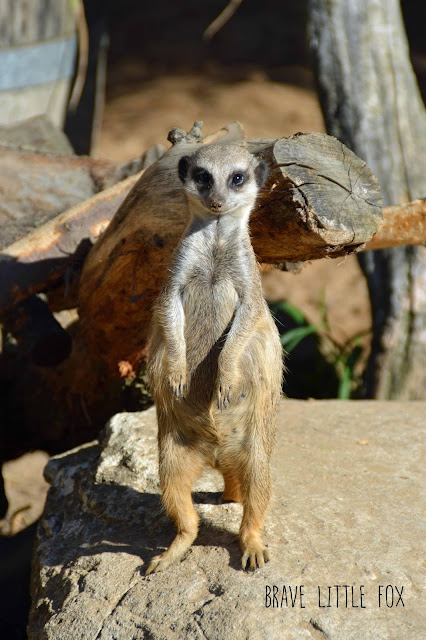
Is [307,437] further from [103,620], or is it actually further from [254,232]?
[103,620]

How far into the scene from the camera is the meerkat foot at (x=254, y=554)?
7.34 feet

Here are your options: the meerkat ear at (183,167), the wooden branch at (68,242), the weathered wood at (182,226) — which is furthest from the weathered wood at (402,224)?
the meerkat ear at (183,167)

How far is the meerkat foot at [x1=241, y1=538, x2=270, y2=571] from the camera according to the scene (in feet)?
7.34

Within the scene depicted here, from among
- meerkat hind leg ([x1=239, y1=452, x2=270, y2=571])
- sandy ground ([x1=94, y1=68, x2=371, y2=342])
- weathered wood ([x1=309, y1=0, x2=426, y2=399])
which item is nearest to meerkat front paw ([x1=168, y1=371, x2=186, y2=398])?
meerkat hind leg ([x1=239, y1=452, x2=270, y2=571])

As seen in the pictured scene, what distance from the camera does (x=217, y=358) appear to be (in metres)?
2.44

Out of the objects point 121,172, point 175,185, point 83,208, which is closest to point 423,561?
point 175,185

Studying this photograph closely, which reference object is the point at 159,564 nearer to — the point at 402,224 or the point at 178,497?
the point at 178,497

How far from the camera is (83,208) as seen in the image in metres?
3.61

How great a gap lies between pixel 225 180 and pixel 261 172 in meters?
0.14

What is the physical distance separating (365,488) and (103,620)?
1173 mm

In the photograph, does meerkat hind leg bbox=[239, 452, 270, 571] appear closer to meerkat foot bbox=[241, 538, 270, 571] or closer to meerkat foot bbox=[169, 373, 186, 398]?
meerkat foot bbox=[241, 538, 270, 571]

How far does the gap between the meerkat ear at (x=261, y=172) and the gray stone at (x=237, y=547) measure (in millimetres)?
1254

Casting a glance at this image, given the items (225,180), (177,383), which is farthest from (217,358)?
(225,180)

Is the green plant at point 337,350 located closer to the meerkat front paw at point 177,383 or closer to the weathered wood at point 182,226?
the weathered wood at point 182,226
